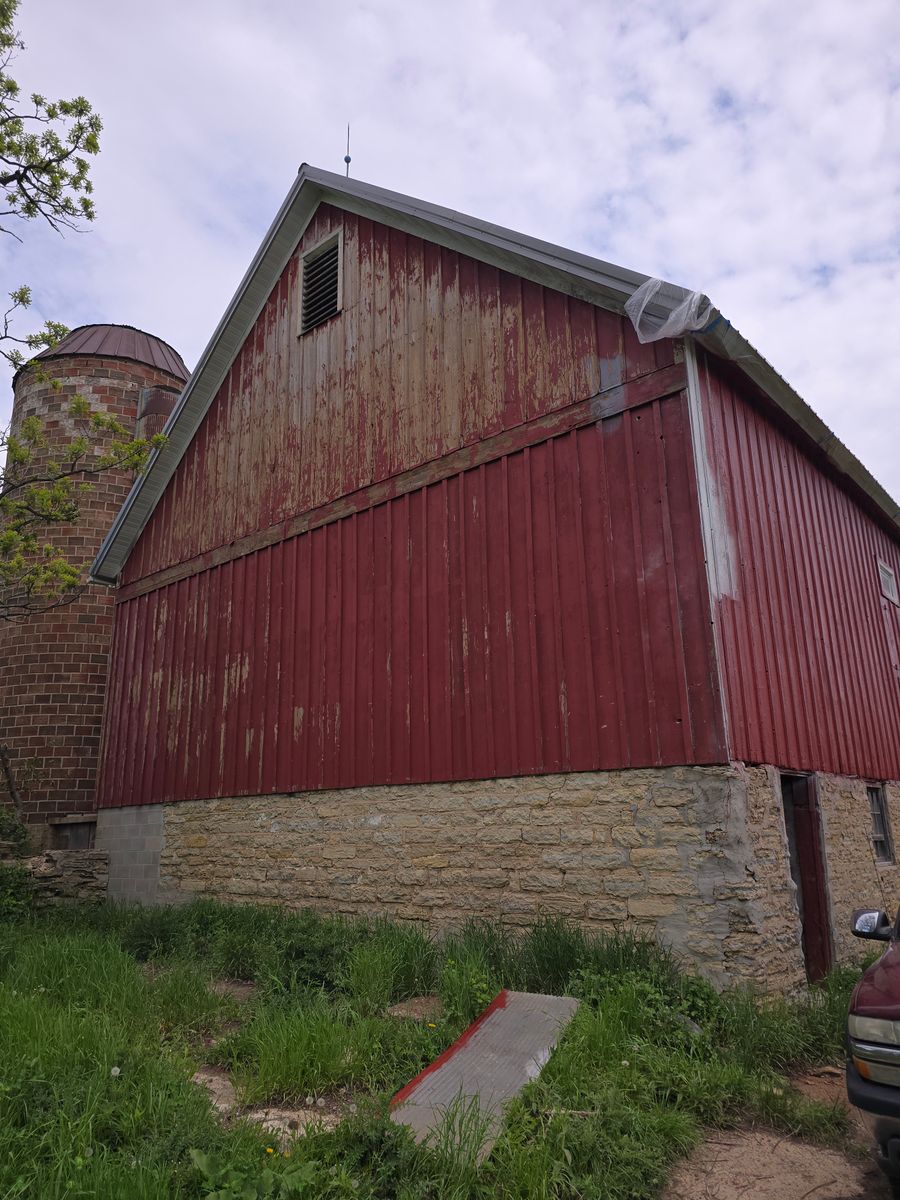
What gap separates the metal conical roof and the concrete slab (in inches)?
600

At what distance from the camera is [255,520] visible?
40.7 feet

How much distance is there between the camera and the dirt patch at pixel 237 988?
24.5 feet

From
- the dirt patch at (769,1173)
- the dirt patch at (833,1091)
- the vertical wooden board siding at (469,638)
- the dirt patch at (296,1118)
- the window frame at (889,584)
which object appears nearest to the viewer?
the dirt patch at (769,1173)

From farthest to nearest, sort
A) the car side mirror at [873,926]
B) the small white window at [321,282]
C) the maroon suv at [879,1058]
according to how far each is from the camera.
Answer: the small white window at [321,282]
the car side mirror at [873,926]
the maroon suv at [879,1058]

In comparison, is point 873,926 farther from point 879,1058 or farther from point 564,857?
point 564,857

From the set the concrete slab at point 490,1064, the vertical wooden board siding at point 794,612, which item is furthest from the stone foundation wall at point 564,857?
the concrete slab at point 490,1064

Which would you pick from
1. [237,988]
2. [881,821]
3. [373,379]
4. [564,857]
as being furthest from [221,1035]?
[881,821]

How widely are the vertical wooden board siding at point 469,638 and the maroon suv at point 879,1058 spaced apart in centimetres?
301

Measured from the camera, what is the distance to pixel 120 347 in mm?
17703

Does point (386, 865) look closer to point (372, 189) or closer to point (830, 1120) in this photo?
point (830, 1120)

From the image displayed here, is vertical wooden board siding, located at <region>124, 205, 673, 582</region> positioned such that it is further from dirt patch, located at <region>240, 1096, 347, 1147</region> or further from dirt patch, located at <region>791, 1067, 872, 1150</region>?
dirt patch, located at <region>240, 1096, 347, 1147</region>

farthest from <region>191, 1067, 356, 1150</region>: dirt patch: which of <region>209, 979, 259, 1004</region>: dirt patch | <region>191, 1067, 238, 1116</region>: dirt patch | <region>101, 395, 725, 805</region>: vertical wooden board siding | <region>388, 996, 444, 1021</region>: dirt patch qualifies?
<region>101, 395, 725, 805</region>: vertical wooden board siding

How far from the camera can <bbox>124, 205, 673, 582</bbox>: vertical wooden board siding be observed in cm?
916

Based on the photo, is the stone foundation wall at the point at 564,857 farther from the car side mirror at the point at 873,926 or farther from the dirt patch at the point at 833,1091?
the car side mirror at the point at 873,926
